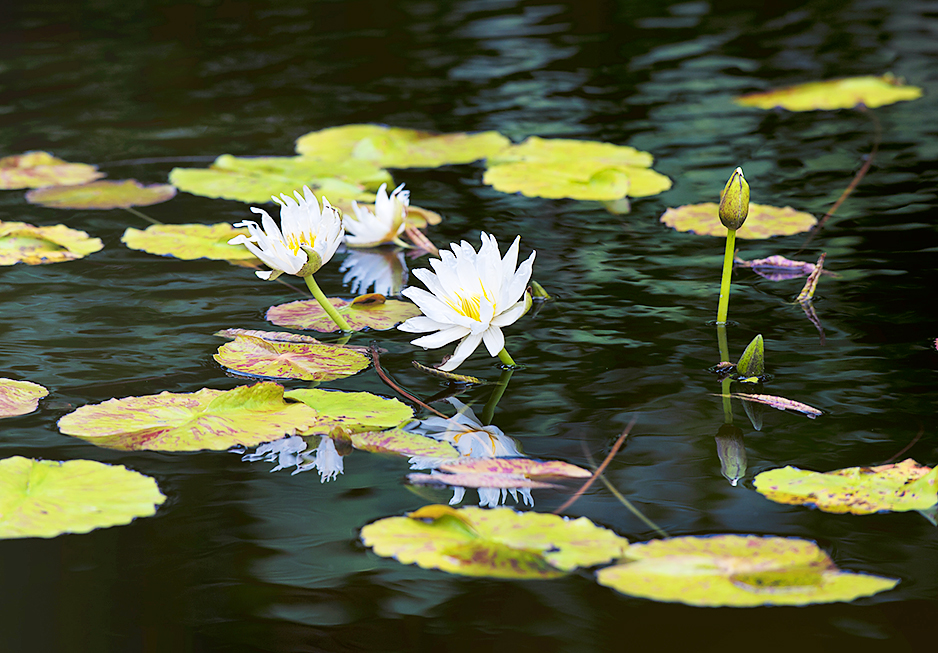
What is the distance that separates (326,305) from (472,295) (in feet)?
1.02

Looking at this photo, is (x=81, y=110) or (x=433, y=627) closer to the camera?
(x=433, y=627)

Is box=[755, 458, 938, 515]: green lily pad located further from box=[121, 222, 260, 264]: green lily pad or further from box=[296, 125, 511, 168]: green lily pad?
box=[296, 125, 511, 168]: green lily pad

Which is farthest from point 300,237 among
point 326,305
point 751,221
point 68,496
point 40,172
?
point 40,172

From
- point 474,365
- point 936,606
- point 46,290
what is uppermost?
point 46,290

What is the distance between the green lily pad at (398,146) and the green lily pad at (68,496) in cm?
159

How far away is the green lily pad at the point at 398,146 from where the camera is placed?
8.46ft

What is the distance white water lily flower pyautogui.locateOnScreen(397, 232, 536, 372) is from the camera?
1301 mm

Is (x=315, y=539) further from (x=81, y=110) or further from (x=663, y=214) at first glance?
(x=81, y=110)

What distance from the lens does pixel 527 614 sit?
0.97 meters

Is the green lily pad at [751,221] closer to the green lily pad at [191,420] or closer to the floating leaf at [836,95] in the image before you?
the floating leaf at [836,95]

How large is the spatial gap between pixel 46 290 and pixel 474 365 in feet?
3.16

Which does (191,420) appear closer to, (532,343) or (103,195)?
(532,343)

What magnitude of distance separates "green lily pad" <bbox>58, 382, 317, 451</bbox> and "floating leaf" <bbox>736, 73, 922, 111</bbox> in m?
2.30

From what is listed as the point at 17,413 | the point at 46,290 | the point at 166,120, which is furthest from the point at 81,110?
the point at 17,413
